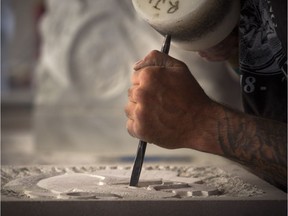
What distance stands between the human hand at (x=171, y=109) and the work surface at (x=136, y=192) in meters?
0.09

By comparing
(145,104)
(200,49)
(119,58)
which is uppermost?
(119,58)

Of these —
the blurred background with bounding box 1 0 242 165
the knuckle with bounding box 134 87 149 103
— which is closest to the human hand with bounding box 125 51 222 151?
the knuckle with bounding box 134 87 149 103

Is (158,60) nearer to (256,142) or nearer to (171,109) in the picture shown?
(171,109)

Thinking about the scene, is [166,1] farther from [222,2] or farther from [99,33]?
[99,33]

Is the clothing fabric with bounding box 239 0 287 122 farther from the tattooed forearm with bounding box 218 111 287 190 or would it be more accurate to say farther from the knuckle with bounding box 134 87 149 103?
the knuckle with bounding box 134 87 149 103

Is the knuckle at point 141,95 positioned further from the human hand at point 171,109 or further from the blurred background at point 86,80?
the blurred background at point 86,80

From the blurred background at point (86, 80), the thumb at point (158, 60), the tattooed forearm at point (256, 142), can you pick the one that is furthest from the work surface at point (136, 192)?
the blurred background at point (86, 80)

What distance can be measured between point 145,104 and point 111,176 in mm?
222

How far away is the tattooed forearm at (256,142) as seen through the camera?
37.2 inches

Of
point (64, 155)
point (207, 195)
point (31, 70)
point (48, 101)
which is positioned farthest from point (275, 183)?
point (31, 70)

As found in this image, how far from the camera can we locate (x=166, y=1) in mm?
992

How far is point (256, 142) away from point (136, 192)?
0.66ft

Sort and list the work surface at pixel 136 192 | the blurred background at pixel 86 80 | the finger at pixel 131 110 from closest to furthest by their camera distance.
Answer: the work surface at pixel 136 192, the finger at pixel 131 110, the blurred background at pixel 86 80

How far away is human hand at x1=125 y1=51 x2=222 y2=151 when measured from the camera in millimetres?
959
